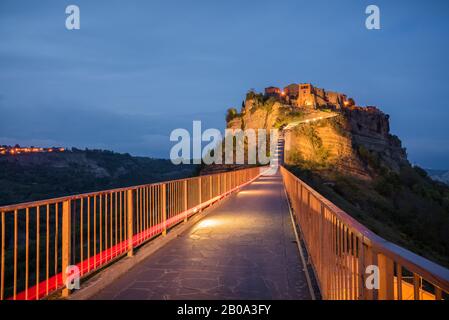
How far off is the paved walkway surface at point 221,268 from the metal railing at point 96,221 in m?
0.49

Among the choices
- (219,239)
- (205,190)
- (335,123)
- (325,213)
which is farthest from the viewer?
(335,123)

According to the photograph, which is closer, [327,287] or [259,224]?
[327,287]

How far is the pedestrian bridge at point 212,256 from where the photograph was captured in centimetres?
242

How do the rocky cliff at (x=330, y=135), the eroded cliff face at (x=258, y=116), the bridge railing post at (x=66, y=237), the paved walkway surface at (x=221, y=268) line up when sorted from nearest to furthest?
the bridge railing post at (x=66, y=237), the paved walkway surface at (x=221, y=268), the rocky cliff at (x=330, y=135), the eroded cliff face at (x=258, y=116)

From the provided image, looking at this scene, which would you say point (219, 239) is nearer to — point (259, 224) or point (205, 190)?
point (259, 224)

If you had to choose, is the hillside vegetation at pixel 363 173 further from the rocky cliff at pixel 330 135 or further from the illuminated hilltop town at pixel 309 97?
the illuminated hilltop town at pixel 309 97

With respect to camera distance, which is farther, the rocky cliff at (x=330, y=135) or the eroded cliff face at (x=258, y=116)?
the eroded cliff face at (x=258, y=116)

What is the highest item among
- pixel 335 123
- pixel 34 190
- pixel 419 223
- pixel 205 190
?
pixel 335 123

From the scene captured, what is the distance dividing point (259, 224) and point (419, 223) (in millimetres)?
40581

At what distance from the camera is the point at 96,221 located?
673 centimetres

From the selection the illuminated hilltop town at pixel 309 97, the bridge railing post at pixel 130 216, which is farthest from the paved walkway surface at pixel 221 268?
the illuminated hilltop town at pixel 309 97
